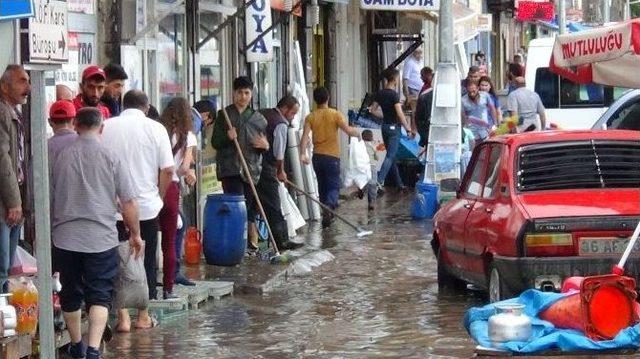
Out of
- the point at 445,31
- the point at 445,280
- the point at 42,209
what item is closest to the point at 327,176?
the point at 445,31

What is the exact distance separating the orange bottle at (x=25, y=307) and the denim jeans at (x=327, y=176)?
33.6 ft

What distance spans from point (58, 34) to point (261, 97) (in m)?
13.5

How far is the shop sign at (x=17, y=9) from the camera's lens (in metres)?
7.62

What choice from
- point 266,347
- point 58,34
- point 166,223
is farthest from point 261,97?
point 58,34

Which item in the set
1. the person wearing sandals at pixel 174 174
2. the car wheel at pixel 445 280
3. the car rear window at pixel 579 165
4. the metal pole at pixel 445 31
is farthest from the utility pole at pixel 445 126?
the car rear window at pixel 579 165

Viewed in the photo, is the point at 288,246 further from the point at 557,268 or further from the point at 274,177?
the point at 557,268

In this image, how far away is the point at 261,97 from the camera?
21375 mm

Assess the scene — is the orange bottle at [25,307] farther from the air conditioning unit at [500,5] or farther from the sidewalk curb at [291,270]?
the air conditioning unit at [500,5]

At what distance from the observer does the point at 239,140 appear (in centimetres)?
1619

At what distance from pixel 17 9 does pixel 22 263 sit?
3.49 metres

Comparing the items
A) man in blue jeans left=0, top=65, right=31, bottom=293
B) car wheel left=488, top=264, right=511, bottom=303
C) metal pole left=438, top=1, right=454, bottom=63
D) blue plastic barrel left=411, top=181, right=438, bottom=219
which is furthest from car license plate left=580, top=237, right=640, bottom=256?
metal pole left=438, top=1, right=454, bottom=63

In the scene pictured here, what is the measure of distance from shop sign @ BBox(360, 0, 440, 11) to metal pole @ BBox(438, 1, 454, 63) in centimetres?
15

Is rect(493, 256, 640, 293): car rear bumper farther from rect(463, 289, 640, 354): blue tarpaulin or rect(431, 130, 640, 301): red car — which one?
rect(463, 289, 640, 354): blue tarpaulin

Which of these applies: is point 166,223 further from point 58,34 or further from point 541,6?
point 541,6
